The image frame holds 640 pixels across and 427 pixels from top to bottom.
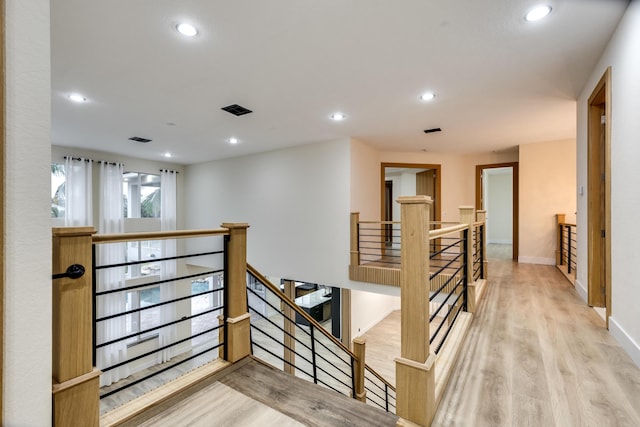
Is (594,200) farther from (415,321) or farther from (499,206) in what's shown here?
(499,206)

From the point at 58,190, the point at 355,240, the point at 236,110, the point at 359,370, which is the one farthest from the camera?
the point at 58,190

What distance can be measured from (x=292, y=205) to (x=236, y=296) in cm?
383

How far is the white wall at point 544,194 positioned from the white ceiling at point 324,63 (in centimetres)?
83

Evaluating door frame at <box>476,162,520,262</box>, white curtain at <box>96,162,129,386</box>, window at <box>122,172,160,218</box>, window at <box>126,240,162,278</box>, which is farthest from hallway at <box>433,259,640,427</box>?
window at <box>122,172,160,218</box>

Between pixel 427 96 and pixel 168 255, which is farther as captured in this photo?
pixel 168 255

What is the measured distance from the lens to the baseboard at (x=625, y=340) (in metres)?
1.85

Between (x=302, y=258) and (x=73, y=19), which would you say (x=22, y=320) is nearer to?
(x=73, y=19)

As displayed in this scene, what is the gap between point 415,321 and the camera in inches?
56.3

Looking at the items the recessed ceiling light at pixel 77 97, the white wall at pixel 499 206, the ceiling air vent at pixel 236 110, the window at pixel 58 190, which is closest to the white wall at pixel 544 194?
the white wall at pixel 499 206

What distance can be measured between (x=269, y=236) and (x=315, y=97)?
3544 millimetres

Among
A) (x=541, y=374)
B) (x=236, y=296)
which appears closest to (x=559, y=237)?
(x=541, y=374)

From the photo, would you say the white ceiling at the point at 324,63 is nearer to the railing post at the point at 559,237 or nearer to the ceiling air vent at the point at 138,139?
the ceiling air vent at the point at 138,139

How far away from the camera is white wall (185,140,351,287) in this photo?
207 inches

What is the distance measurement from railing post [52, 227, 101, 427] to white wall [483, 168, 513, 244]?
35.9 feet
